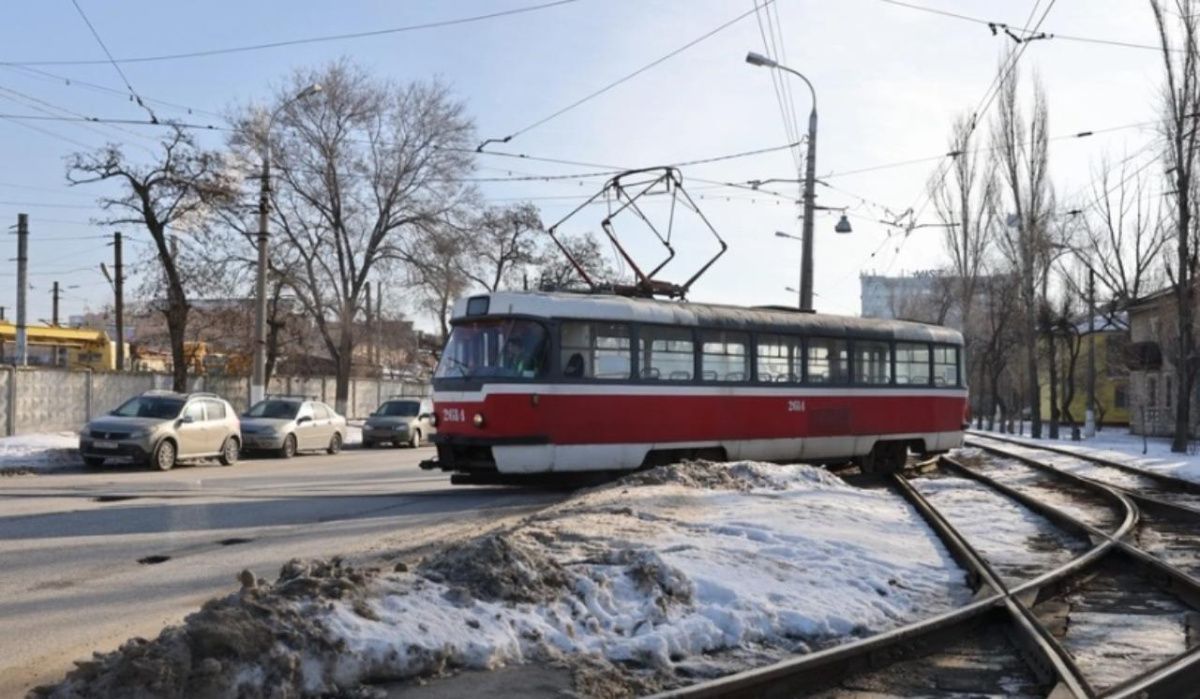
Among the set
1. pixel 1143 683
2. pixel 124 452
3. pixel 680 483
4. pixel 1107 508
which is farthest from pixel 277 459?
pixel 1143 683

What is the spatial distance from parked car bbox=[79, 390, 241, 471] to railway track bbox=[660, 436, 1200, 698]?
1354 centimetres

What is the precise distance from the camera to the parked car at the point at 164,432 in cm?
1917

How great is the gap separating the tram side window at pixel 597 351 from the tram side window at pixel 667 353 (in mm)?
316

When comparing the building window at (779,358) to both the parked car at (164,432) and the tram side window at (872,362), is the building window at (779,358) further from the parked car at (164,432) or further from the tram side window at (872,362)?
the parked car at (164,432)

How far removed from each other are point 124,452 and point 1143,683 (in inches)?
700

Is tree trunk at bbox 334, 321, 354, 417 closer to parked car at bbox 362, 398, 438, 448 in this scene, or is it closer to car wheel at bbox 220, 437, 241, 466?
parked car at bbox 362, 398, 438, 448

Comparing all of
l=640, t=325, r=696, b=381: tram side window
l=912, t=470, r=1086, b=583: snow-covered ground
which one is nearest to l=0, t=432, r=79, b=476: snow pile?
l=640, t=325, r=696, b=381: tram side window

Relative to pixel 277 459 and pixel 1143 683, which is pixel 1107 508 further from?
pixel 277 459

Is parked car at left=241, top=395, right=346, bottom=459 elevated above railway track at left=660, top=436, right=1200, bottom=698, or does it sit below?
above

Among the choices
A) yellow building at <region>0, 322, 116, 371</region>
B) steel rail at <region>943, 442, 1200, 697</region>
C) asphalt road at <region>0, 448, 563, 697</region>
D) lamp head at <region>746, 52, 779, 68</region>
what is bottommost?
steel rail at <region>943, 442, 1200, 697</region>

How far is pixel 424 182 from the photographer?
42719 mm

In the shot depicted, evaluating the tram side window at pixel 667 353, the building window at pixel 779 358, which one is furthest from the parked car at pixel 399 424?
the tram side window at pixel 667 353

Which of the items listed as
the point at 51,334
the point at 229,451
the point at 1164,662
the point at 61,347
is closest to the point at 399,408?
the point at 229,451

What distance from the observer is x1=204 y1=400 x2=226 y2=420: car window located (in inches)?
842
